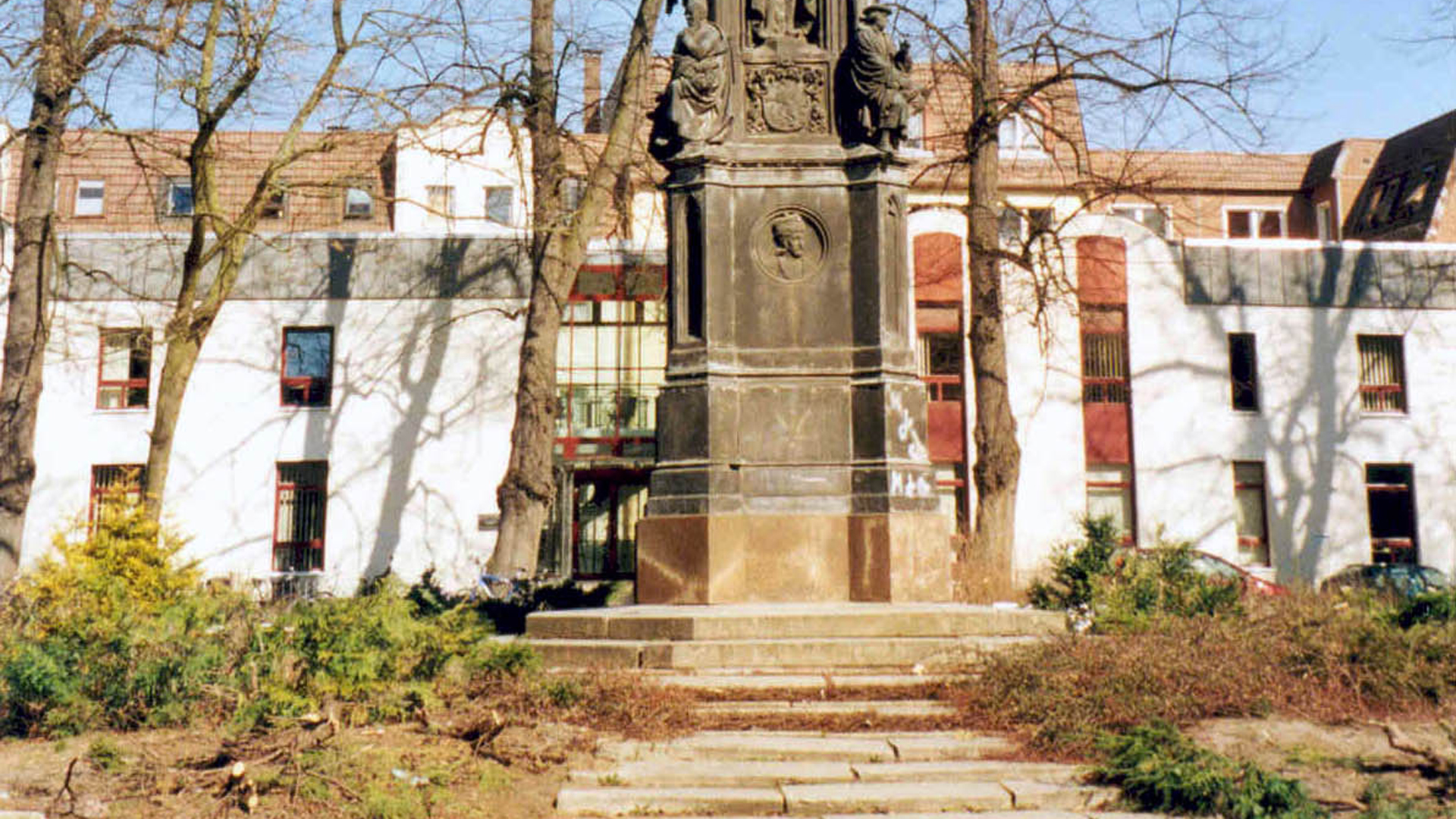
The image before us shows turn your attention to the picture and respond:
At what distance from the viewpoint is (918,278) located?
31.2m

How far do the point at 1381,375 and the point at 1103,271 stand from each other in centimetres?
752

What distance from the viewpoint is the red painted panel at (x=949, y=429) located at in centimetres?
3127

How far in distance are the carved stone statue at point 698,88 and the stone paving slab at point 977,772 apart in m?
6.47

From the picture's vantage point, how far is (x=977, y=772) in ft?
21.9

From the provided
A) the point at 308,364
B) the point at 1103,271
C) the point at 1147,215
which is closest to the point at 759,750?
the point at 308,364

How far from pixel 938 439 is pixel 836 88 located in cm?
2012

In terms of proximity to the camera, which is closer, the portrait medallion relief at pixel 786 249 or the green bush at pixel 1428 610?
the green bush at pixel 1428 610

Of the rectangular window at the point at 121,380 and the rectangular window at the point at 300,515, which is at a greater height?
the rectangular window at the point at 121,380

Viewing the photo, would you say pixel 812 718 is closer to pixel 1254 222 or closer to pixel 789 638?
pixel 789 638

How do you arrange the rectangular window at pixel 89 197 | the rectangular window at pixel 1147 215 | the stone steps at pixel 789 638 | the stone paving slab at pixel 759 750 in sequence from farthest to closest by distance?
the rectangular window at pixel 89 197 < the rectangular window at pixel 1147 215 < the stone steps at pixel 789 638 < the stone paving slab at pixel 759 750

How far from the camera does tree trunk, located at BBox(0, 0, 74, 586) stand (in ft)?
58.6

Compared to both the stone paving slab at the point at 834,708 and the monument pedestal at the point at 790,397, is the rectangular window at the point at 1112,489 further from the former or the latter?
the stone paving slab at the point at 834,708

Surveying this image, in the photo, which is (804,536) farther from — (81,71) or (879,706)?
(81,71)

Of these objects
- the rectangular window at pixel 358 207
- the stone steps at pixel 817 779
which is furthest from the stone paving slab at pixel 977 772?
the rectangular window at pixel 358 207
